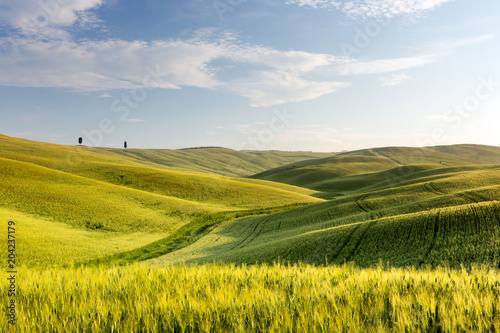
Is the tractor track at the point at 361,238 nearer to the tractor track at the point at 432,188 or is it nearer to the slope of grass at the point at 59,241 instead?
the slope of grass at the point at 59,241

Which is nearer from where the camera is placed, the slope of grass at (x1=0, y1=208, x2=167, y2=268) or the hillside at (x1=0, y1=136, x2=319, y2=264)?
the slope of grass at (x1=0, y1=208, x2=167, y2=268)

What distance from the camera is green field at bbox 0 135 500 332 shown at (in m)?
3.10

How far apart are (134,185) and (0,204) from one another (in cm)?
2420

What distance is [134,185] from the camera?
57.9m

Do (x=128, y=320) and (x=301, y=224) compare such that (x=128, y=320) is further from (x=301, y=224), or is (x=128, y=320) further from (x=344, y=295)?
(x=301, y=224)

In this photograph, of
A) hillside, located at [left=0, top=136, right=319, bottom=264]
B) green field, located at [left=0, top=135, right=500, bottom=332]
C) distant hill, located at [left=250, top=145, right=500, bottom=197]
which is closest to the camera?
green field, located at [left=0, top=135, right=500, bottom=332]

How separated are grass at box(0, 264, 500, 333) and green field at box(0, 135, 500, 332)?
0.06 ft

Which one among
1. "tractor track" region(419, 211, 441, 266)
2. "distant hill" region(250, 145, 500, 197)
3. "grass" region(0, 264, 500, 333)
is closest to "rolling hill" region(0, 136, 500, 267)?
"tractor track" region(419, 211, 441, 266)

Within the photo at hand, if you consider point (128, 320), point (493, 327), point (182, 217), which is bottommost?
point (182, 217)

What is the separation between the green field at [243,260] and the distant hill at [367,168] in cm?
4414

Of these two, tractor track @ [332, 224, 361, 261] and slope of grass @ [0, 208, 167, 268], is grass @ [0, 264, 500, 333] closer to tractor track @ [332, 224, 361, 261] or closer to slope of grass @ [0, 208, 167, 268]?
tractor track @ [332, 224, 361, 261]

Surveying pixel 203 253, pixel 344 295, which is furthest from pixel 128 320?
pixel 203 253

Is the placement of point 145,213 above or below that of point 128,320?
below

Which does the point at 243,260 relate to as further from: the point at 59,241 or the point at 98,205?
the point at 98,205
